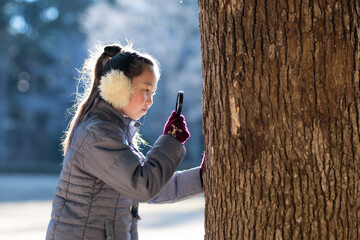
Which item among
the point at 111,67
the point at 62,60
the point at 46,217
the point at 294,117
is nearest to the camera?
the point at 294,117

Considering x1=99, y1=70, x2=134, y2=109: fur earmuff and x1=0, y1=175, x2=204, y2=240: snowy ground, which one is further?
x1=0, y1=175, x2=204, y2=240: snowy ground

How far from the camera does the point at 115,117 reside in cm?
236

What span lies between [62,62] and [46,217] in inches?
518

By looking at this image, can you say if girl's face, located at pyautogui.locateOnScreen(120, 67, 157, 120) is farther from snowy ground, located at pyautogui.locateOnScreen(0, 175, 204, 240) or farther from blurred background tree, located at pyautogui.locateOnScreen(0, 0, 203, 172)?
blurred background tree, located at pyautogui.locateOnScreen(0, 0, 203, 172)

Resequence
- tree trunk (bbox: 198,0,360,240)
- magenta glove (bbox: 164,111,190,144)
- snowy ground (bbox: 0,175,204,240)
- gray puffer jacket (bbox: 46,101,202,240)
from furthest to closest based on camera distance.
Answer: snowy ground (bbox: 0,175,204,240) → magenta glove (bbox: 164,111,190,144) → gray puffer jacket (bbox: 46,101,202,240) → tree trunk (bbox: 198,0,360,240)

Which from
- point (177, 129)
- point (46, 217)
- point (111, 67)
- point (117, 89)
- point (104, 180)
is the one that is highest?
point (46, 217)

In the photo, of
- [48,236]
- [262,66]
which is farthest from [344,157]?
[48,236]

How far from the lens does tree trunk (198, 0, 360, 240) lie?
5.63 ft

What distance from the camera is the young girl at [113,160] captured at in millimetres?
2141

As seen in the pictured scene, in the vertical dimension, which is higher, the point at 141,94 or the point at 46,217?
the point at 46,217

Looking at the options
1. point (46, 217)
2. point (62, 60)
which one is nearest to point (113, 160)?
point (46, 217)

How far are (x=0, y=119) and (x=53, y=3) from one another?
5.18m

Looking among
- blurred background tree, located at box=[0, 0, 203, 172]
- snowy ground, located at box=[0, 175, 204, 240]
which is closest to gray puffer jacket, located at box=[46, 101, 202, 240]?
snowy ground, located at box=[0, 175, 204, 240]

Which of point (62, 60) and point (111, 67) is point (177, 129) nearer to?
point (111, 67)
